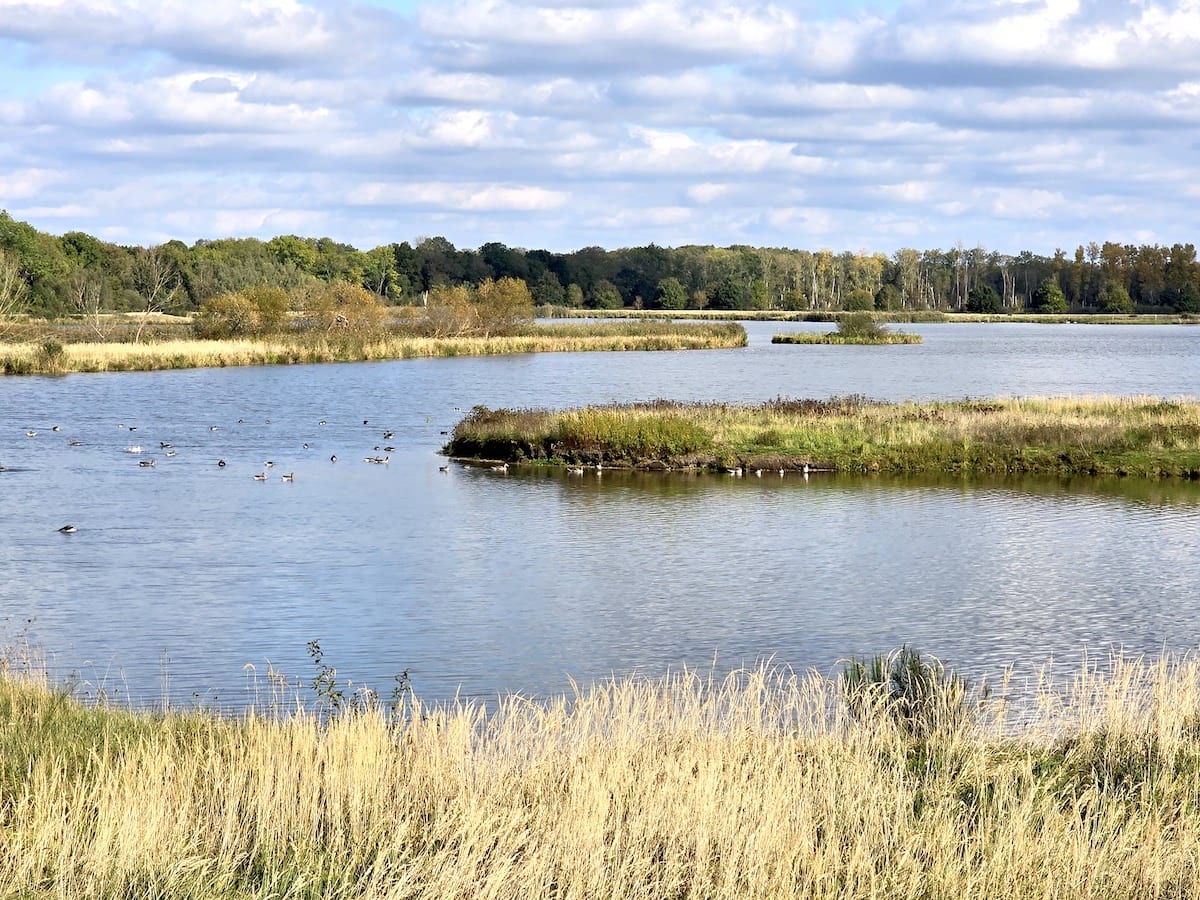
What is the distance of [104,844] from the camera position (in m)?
7.54

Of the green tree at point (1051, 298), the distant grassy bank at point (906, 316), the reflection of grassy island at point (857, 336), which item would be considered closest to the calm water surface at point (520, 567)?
the reflection of grassy island at point (857, 336)

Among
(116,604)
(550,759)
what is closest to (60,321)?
(116,604)

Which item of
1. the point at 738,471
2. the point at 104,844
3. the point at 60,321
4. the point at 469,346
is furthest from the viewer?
the point at 60,321

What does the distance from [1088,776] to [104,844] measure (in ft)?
21.6

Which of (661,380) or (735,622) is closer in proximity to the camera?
(735,622)

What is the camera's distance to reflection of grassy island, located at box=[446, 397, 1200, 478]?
3278 centimetres

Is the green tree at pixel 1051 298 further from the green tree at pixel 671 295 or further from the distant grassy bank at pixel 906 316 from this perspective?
the green tree at pixel 671 295

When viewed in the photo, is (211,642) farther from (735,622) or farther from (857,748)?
(857,748)

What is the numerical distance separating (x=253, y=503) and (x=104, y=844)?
70.8 ft

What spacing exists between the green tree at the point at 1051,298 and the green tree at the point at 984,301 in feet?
20.7

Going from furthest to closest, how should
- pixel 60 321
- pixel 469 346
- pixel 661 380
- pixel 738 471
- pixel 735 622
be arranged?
pixel 60 321, pixel 469 346, pixel 661 380, pixel 738 471, pixel 735 622

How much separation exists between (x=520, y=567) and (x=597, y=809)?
13.9 meters

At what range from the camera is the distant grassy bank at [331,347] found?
68.6 meters

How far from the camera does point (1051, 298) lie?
619ft
